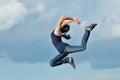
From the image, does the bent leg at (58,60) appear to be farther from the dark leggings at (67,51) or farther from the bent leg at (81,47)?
the bent leg at (81,47)

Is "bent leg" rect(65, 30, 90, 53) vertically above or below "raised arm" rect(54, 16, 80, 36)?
below

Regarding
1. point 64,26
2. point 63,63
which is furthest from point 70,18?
point 63,63

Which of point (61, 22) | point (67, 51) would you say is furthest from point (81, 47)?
point (61, 22)

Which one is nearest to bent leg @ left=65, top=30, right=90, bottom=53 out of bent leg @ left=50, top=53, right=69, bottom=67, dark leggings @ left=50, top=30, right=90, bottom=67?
dark leggings @ left=50, top=30, right=90, bottom=67

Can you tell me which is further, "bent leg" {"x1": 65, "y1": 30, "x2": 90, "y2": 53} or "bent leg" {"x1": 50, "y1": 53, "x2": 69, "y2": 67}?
"bent leg" {"x1": 50, "y1": 53, "x2": 69, "y2": 67}

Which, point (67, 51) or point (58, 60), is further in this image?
point (58, 60)

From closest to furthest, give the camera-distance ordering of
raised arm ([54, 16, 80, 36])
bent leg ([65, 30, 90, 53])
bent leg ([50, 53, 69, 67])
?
bent leg ([65, 30, 90, 53]), raised arm ([54, 16, 80, 36]), bent leg ([50, 53, 69, 67])

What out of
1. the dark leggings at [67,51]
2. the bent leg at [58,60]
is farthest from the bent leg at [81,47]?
the bent leg at [58,60]

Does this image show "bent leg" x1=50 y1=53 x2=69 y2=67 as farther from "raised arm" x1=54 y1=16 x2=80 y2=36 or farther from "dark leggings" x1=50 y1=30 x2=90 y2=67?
"raised arm" x1=54 y1=16 x2=80 y2=36

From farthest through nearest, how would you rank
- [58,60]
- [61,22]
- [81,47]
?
1. [58,60]
2. [61,22]
3. [81,47]

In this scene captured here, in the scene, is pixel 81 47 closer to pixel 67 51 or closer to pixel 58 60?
pixel 67 51

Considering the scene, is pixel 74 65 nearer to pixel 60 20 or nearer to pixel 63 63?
pixel 63 63

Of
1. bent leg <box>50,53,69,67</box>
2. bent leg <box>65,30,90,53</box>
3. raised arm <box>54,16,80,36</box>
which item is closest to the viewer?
bent leg <box>65,30,90,53</box>

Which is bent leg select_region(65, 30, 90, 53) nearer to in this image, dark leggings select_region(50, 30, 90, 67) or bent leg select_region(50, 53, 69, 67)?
dark leggings select_region(50, 30, 90, 67)
